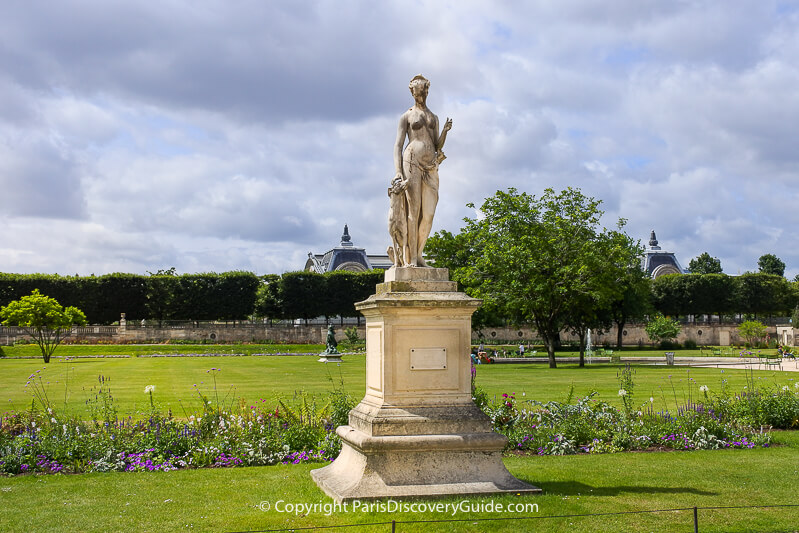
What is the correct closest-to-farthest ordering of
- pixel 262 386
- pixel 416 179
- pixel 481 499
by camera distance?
1. pixel 481 499
2. pixel 416 179
3. pixel 262 386

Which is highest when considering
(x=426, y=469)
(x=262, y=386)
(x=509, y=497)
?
(x=426, y=469)

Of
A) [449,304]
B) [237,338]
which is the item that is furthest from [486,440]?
[237,338]

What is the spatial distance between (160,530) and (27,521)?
1.38 m

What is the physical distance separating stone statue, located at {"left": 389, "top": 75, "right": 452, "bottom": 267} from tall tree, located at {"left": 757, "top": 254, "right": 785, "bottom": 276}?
107454 mm

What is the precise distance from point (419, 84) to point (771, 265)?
10838 cm

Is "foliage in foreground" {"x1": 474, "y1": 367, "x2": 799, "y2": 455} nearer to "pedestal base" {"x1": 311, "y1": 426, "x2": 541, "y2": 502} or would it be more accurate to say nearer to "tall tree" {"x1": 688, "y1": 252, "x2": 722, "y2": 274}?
"pedestal base" {"x1": 311, "y1": 426, "x2": 541, "y2": 502}

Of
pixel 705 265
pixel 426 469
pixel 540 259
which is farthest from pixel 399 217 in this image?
pixel 705 265

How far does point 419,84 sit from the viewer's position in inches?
328

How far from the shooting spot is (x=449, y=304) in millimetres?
7562

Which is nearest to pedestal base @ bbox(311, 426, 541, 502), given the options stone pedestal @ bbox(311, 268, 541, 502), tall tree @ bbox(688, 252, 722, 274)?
stone pedestal @ bbox(311, 268, 541, 502)

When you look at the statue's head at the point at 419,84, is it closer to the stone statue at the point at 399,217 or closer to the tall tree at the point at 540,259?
the stone statue at the point at 399,217

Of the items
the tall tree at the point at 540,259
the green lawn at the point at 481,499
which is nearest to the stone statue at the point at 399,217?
the green lawn at the point at 481,499

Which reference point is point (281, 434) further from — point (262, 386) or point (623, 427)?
point (262, 386)

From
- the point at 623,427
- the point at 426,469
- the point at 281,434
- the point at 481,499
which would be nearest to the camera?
the point at 481,499
